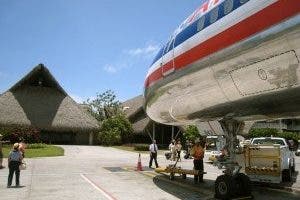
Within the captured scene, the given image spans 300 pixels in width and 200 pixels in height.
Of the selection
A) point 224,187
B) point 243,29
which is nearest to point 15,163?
point 224,187

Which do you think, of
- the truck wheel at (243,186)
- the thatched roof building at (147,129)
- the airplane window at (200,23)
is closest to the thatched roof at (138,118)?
the thatched roof building at (147,129)

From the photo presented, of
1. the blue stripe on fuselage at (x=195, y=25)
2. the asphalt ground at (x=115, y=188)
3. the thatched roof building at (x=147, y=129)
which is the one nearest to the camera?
the blue stripe on fuselage at (x=195, y=25)

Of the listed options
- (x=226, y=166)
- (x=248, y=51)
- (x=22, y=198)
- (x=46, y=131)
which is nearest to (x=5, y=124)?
(x=46, y=131)

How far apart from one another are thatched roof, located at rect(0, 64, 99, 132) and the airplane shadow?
121 ft

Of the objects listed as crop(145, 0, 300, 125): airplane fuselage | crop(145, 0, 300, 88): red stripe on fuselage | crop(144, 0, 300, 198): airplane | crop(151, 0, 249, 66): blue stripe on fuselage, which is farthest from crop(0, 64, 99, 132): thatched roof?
crop(145, 0, 300, 88): red stripe on fuselage

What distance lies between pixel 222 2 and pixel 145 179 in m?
10.8

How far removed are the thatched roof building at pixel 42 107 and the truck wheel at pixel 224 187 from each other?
43495mm

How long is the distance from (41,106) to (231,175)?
46386 millimetres

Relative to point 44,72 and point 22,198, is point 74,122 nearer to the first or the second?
point 44,72

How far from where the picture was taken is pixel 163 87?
1191 centimetres

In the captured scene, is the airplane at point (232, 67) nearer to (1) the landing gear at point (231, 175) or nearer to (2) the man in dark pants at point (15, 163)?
(1) the landing gear at point (231, 175)

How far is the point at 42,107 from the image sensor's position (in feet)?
178

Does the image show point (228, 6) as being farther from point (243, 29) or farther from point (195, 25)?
point (195, 25)

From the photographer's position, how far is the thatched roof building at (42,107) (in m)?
52.2
